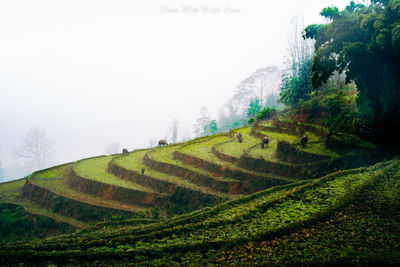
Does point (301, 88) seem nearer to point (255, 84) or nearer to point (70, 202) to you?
point (70, 202)

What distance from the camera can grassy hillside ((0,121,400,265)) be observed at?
4.13m

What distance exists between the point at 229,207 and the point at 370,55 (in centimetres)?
630

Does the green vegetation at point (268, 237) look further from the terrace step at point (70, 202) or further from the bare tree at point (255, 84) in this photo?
the bare tree at point (255, 84)

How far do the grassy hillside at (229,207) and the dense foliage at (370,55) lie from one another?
1.36 m

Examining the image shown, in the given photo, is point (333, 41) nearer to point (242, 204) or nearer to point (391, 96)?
point (391, 96)

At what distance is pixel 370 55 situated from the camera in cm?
756

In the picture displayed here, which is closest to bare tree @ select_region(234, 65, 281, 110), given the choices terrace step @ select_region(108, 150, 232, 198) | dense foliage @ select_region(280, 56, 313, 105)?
dense foliage @ select_region(280, 56, 313, 105)

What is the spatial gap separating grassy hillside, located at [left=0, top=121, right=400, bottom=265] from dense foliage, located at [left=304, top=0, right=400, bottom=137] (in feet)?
4.45

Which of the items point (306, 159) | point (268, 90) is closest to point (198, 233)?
point (306, 159)

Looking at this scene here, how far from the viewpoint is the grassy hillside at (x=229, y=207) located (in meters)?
4.13

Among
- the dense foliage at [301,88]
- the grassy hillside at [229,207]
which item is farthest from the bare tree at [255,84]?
the grassy hillside at [229,207]

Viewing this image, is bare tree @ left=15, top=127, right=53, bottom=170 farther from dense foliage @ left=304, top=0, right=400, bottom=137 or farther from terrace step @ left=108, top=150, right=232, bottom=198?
dense foliage @ left=304, top=0, right=400, bottom=137

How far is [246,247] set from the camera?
423 centimetres

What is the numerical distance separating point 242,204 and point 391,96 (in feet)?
Result: 18.5
